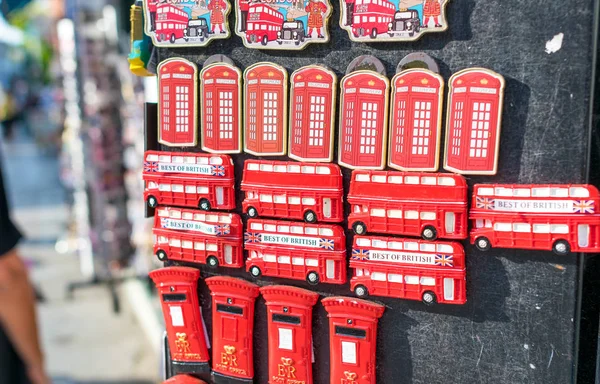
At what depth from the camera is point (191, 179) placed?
0.91m

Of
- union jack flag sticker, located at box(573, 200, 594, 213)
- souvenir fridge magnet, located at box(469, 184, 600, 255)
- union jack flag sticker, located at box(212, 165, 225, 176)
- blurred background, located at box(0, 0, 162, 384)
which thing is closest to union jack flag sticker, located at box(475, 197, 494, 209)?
souvenir fridge magnet, located at box(469, 184, 600, 255)

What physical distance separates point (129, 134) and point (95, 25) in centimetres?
73

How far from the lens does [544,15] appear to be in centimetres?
70

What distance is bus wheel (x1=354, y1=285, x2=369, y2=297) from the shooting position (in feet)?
2.71

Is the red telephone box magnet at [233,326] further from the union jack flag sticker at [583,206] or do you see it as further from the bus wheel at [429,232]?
the union jack flag sticker at [583,206]

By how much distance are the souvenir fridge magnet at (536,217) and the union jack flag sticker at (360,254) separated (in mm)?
158

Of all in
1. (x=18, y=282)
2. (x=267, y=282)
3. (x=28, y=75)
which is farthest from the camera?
(x=28, y=75)

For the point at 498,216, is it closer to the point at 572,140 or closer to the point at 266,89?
the point at 572,140

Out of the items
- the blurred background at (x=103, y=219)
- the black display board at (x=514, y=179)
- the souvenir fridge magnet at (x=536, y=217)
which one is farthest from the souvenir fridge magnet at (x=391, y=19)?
the blurred background at (x=103, y=219)

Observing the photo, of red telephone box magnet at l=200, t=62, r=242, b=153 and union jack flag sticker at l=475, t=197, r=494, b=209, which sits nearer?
union jack flag sticker at l=475, t=197, r=494, b=209

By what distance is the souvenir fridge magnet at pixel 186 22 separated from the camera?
87 cm

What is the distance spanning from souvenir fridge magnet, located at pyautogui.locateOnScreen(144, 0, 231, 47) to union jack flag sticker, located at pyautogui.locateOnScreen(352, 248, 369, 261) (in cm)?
41

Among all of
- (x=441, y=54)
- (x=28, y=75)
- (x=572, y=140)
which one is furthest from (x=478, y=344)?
(x=28, y=75)

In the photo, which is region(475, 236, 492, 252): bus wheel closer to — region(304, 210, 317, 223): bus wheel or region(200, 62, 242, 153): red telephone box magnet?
region(304, 210, 317, 223): bus wheel
